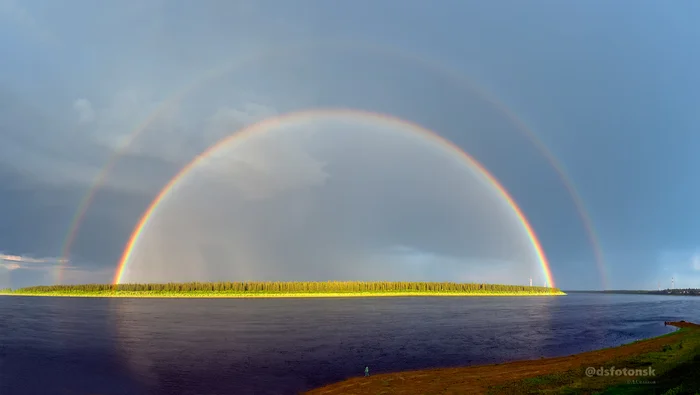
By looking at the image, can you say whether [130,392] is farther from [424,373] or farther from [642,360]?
[642,360]

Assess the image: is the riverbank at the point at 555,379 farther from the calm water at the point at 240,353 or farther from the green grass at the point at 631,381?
the calm water at the point at 240,353

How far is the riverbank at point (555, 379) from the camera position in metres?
18.5

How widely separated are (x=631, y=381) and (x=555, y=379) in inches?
158

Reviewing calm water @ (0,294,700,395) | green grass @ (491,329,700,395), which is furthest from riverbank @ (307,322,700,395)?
calm water @ (0,294,700,395)

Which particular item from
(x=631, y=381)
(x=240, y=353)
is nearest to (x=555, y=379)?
(x=631, y=381)

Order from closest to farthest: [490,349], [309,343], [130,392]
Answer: [130,392] → [490,349] → [309,343]

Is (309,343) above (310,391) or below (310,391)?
above

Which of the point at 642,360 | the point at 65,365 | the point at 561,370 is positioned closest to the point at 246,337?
the point at 65,365

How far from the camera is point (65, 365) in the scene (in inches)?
1491

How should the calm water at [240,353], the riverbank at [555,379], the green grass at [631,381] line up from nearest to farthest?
the green grass at [631,381]
the riverbank at [555,379]
the calm water at [240,353]

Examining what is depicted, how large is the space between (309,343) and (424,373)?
21242 mm

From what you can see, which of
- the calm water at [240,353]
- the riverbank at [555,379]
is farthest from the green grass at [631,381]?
the calm water at [240,353]

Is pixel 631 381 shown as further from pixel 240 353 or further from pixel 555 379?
pixel 240 353

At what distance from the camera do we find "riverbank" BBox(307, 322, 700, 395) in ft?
60.6
